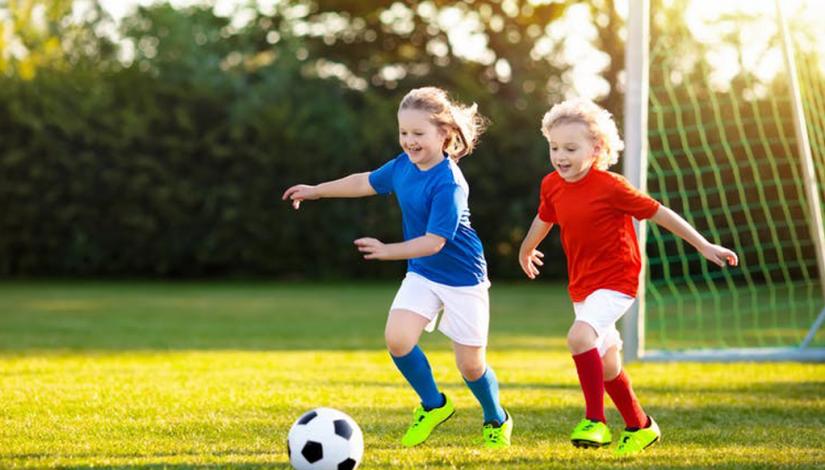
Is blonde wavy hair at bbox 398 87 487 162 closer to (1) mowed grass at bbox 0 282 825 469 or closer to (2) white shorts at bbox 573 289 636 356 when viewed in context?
(2) white shorts at bbox 573 289 636 356

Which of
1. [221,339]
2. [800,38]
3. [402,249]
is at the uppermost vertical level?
[800,38]

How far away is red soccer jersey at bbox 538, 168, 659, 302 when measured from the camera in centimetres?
492

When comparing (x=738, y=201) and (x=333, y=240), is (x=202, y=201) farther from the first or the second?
(x=738, y=201)

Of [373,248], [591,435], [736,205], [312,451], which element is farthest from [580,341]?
[736,205]

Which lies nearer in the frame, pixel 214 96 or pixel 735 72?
pixel 735 72

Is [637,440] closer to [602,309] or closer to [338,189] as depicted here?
[602,309]

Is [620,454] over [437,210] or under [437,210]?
under

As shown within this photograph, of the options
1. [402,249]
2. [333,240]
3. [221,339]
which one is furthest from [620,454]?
[333,240]

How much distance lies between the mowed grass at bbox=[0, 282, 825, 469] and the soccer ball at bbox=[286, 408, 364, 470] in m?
0.14

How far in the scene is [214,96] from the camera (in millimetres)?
22438

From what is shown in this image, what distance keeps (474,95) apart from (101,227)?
7.36m

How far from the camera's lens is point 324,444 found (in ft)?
13.9

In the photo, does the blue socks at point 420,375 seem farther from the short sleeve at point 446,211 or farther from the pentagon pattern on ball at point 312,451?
the pentagon pattern on ball at point 312,451

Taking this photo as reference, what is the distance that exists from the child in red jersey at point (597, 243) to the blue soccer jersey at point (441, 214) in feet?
1.28
